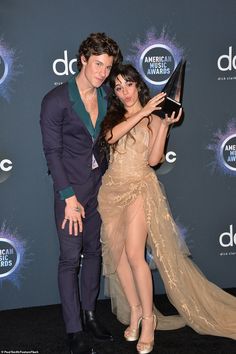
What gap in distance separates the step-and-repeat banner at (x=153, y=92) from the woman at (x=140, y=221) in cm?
68

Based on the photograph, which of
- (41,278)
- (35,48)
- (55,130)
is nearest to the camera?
(55,130)

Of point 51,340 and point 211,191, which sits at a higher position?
point 211,191

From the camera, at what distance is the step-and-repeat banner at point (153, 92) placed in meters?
3.46

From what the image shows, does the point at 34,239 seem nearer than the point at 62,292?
No

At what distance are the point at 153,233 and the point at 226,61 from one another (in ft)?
4.89

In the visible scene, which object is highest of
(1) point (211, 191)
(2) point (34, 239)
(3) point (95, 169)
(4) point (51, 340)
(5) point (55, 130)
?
(5) point (55, 130)

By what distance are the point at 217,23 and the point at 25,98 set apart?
1.50 meters

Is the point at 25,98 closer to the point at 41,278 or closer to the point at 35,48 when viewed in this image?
the point at 35,48

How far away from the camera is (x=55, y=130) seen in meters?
2.82

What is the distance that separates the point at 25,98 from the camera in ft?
11.5

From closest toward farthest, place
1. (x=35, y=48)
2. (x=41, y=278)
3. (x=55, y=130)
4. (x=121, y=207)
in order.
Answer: (x=55, y=130), (x=121, y=207), (x=35, y=48), (x=41, y=278)

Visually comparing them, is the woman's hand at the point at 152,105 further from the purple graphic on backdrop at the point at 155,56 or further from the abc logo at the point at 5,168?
the abc logo at the point at 5,168

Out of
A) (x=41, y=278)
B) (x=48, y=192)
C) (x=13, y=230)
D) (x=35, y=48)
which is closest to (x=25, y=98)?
(x=35, y=48)

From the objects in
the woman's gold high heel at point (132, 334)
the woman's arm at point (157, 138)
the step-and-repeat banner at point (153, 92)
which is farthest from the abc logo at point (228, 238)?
the woman's arm at point (157, 138)
